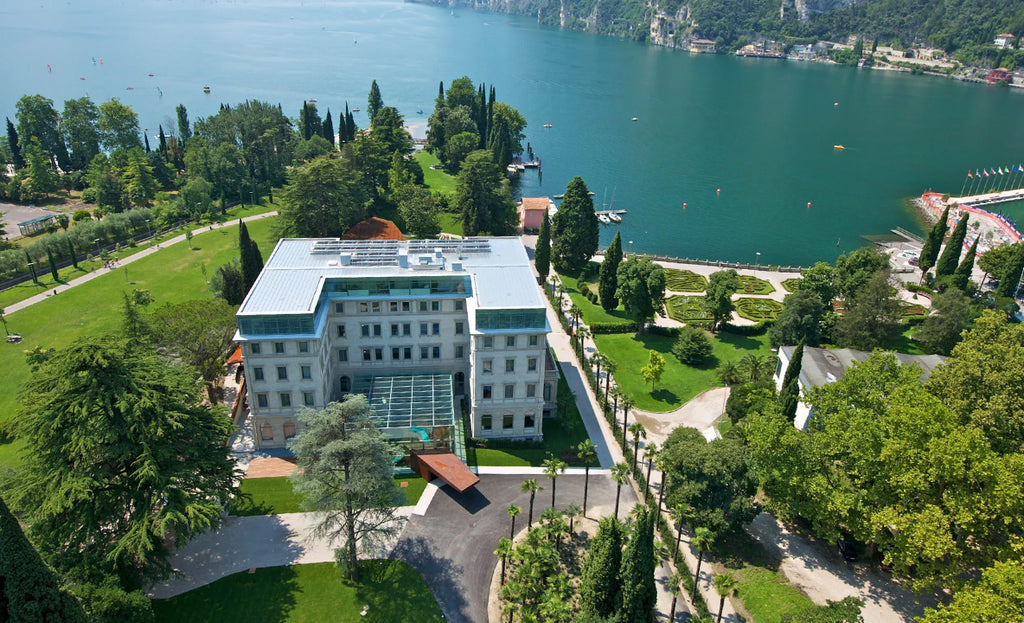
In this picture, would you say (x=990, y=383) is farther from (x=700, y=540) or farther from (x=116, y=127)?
(x=116, y=127)

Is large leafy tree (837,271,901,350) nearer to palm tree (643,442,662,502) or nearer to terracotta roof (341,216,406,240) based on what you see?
palm tree (643,442,662,502)

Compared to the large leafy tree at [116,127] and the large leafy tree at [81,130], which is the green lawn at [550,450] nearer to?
the large leafy tree at [116,127]

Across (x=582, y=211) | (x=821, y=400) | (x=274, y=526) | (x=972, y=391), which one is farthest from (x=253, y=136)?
(x=972, y=391)

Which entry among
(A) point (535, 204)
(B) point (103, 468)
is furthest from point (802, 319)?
(B) point (103, 468)

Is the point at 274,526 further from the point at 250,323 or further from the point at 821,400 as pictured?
the point at 821,400

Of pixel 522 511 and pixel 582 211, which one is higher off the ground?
pixel 582 211

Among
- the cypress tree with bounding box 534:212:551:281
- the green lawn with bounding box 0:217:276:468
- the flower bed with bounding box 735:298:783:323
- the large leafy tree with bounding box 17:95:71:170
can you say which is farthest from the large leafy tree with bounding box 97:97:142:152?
the flower bed with bounding box 735:298:783:323

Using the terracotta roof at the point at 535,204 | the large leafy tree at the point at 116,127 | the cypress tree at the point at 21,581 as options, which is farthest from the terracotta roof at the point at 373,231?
the large leafy tree at the point at 116,127
